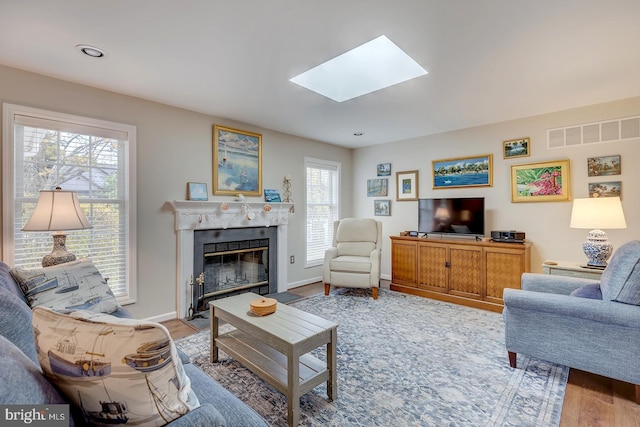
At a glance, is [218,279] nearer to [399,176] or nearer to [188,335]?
[188,335]

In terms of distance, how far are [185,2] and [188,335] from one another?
268cm

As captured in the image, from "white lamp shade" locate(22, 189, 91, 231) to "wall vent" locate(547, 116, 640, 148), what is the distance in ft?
16.0

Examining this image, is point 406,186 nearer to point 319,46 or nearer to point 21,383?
point 319,46

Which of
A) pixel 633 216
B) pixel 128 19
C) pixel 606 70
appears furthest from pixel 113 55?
pixel 633 216

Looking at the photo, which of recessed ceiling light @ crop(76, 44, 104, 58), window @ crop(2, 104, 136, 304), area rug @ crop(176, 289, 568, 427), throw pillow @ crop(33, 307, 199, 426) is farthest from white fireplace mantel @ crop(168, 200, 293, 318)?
throw pillow @ crop(33, 307, 199, 426)

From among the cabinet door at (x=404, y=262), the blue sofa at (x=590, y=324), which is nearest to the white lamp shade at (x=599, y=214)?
the blue sofa at (x=590, y=324)

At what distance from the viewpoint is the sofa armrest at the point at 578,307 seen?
1.75 m

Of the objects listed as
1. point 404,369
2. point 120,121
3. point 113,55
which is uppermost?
point 113,55

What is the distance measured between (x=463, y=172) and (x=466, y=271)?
142cm

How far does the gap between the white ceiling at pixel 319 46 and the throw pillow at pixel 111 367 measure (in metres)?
1.74

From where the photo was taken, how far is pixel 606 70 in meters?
2.43

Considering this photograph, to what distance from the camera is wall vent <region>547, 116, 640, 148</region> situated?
120 inches

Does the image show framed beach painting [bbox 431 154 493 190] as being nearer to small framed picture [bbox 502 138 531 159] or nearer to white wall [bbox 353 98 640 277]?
white wall [bbox 353 98 640 277]

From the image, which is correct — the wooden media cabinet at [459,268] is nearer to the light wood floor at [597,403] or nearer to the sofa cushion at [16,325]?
the light wood floor at [597,403]
